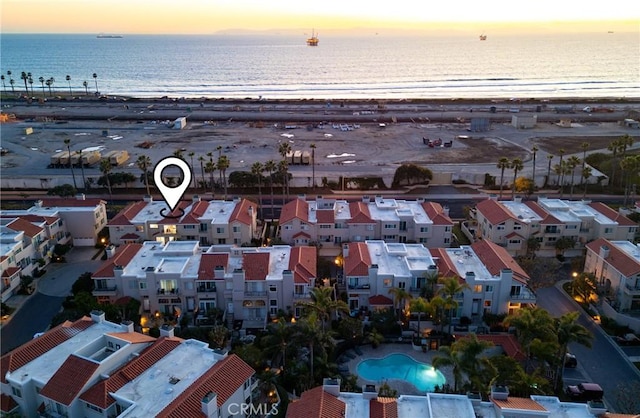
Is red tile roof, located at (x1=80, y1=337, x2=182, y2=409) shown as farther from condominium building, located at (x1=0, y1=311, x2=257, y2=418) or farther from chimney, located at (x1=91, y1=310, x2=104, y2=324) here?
chimney, located at (x1=91, y1=310, x2=104, y2=324)

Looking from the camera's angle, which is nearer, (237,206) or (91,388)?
(91,388)

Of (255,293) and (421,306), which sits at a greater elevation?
(421,306)

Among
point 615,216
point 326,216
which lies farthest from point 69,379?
point 615,216

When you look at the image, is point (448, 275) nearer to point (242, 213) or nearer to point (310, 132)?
point (242, 213)

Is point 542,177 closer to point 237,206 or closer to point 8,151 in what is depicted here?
point 237,206

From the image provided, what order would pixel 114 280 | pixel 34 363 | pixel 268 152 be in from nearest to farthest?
pixel 34 363 → pixel 114 280 → pixel 268 152

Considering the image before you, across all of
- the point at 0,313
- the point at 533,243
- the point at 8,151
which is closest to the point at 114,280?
the point at 0,313

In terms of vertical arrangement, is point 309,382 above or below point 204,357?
below
